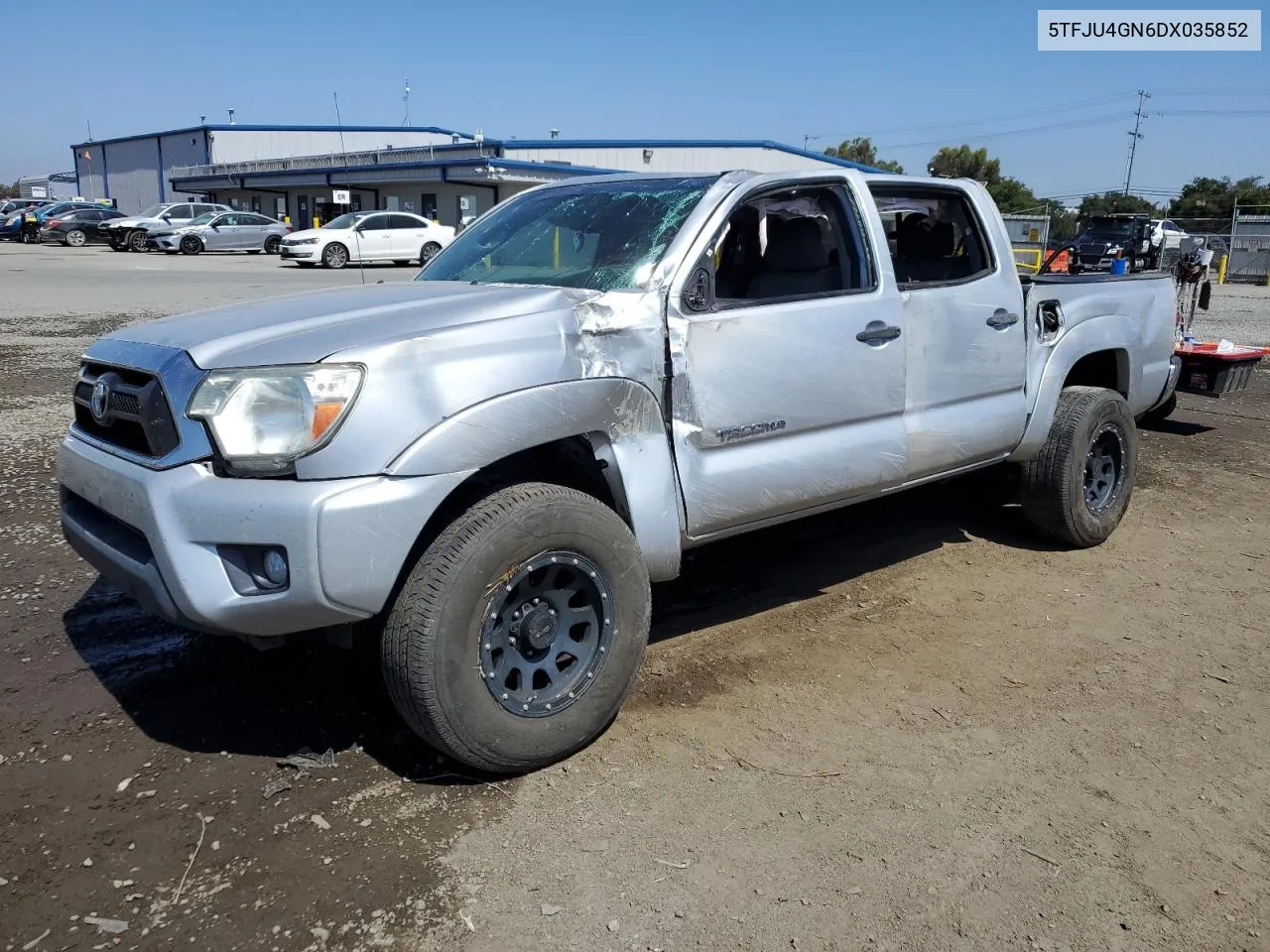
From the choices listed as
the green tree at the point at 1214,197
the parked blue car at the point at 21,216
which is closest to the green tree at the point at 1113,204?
the green tree at the point at 1214,197

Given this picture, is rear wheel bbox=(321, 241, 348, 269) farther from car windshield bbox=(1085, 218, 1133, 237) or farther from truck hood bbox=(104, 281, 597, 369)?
truck hood bbox=(104, 281, 597, 369)

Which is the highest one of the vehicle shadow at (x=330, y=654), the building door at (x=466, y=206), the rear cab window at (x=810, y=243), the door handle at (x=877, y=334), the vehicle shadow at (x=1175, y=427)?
the building door at (x=466, y=206)

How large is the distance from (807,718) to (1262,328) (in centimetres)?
1682

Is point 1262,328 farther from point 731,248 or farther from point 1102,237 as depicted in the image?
point 731,248

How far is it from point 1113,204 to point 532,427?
62.6m

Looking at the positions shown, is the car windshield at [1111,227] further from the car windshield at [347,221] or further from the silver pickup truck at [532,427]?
the silver pickup truck at [532,427]

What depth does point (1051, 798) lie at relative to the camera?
10.3 feet

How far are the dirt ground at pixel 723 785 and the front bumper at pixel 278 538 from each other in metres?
0.64

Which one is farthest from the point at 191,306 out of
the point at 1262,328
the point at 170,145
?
the point at 170,145

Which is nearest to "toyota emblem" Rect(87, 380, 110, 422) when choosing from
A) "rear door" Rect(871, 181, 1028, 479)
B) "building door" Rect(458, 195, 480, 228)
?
"rear door" Rect(871, 181, 1028, 479)

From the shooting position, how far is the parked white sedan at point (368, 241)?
2841cm

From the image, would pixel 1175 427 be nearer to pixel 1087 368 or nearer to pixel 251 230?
pixel 1087 368

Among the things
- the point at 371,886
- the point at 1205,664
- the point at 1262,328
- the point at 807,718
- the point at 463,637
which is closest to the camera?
the point at 371,886

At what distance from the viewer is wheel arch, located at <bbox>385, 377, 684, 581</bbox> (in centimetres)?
296
